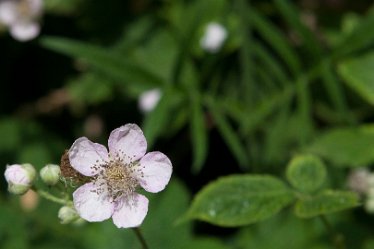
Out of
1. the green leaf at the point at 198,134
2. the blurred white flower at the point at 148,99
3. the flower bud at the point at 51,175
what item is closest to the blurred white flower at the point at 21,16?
the blurred white flower at the point at 148,99

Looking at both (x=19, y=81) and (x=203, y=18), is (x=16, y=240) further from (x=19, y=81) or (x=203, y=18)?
(x=19, y=81)

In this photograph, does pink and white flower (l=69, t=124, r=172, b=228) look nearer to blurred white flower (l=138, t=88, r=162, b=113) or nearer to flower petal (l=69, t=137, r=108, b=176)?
flower petal (l=69, t=137, r=108, b=176)

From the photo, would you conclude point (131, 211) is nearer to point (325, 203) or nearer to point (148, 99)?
point (325, 203)

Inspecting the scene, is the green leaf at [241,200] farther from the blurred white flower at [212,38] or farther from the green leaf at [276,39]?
the blurred white flower at [212,38]

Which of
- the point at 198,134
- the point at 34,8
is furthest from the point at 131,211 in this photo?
the point at 34,8

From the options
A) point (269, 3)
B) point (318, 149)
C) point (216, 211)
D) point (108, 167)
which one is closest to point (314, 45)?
point (318, 149)

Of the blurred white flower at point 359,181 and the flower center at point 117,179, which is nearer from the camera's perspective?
the flower center at point 117,179

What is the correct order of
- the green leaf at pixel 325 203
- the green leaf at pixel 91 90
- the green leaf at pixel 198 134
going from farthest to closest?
the green leaf at pixel 91 90 → the green leaf at pixel 198 134 → the green leaf at pixel 325 203
